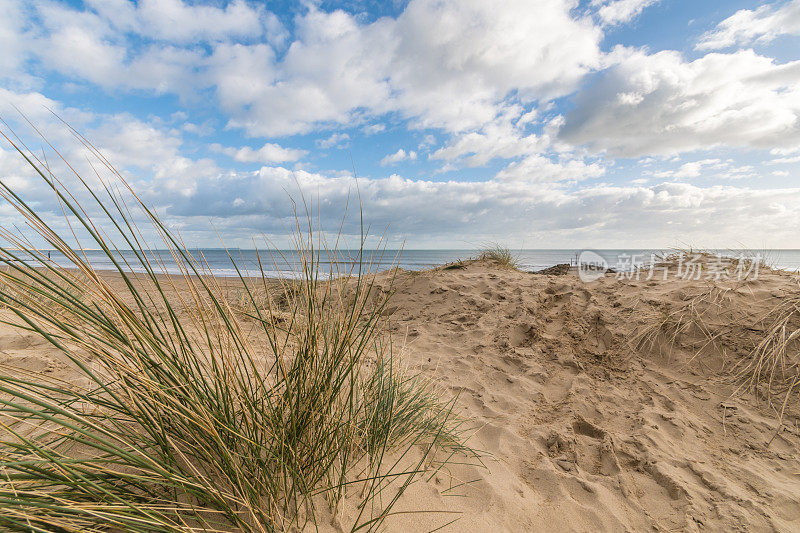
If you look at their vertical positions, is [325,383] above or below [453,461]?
above

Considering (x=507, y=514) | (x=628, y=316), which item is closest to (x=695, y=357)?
(x=628, y=316)

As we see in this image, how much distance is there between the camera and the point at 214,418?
1.33 m

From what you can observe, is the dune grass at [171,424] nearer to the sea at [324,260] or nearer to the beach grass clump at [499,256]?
the sea at [324,260]

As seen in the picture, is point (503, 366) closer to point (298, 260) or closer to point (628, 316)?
point (628, 316)

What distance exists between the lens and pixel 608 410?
298 cm

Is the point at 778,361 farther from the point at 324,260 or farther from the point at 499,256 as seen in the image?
the point at 499,256

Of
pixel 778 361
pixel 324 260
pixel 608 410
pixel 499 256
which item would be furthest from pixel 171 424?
pixel 499 256

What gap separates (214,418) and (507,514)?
149 cm

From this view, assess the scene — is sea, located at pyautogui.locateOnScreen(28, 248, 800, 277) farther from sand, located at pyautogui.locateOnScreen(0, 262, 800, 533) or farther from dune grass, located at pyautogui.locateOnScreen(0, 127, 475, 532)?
sand, located at pyautogui.locateOnScreen(0, 262, 800, 533)

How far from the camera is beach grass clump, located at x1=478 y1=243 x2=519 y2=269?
8.29 meters

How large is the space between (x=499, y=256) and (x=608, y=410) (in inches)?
230

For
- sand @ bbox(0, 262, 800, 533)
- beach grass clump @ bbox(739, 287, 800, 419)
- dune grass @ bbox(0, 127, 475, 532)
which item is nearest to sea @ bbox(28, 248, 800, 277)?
dune grass @ bbox(0, 127, 475, 532)

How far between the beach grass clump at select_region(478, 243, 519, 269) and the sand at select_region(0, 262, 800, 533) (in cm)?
297

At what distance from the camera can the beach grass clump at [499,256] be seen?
829 centimetres
